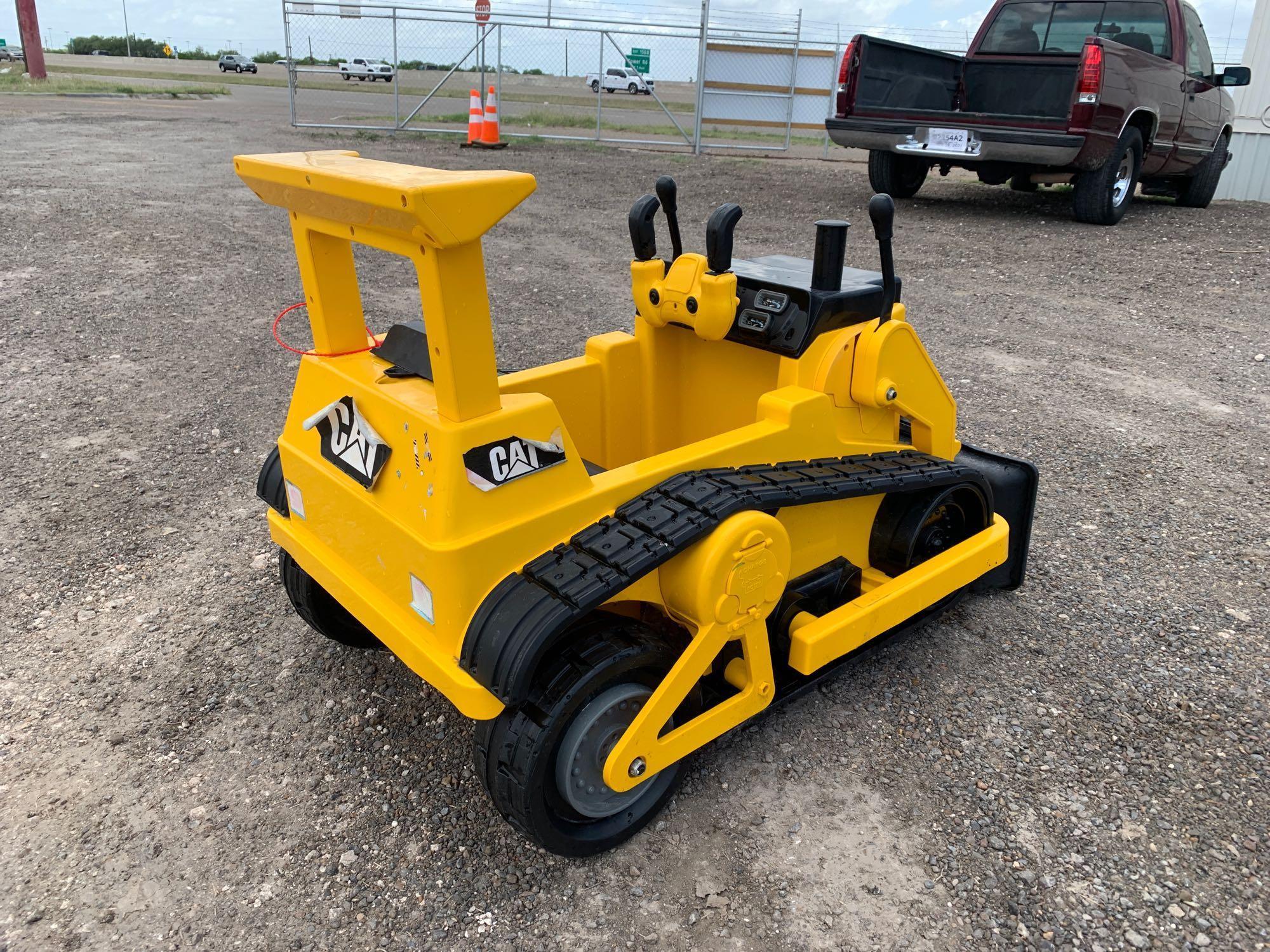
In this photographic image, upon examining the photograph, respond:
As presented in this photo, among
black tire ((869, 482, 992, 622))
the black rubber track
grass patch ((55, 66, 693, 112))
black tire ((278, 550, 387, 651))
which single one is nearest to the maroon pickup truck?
black tire ((869, 482, 992, 622))

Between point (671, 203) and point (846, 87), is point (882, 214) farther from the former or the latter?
point (846, 87)

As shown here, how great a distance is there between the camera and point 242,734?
270 centimetres

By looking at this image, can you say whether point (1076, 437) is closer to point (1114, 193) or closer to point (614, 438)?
point (614, 438)

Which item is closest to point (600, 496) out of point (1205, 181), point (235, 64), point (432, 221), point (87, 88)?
point (432, 221)

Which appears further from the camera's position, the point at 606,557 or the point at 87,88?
the point at 87,88

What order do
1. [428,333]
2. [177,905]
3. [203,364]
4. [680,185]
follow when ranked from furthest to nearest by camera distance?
[680,185] → [203,364] → [177,905] → [428,333]

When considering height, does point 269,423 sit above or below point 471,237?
below

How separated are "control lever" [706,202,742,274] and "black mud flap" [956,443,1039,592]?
1273mm

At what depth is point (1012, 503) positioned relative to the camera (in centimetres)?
334

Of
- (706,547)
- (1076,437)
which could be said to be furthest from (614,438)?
(1076,437)

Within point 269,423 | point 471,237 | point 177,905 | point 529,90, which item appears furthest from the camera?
point 529,90

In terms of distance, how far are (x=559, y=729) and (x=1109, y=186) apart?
28.4 ft

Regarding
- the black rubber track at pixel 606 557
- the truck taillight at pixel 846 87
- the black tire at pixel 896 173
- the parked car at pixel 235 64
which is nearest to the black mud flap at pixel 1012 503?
the black rubber track at pixel 606 557

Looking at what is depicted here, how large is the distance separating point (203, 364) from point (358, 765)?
365 centimetres
